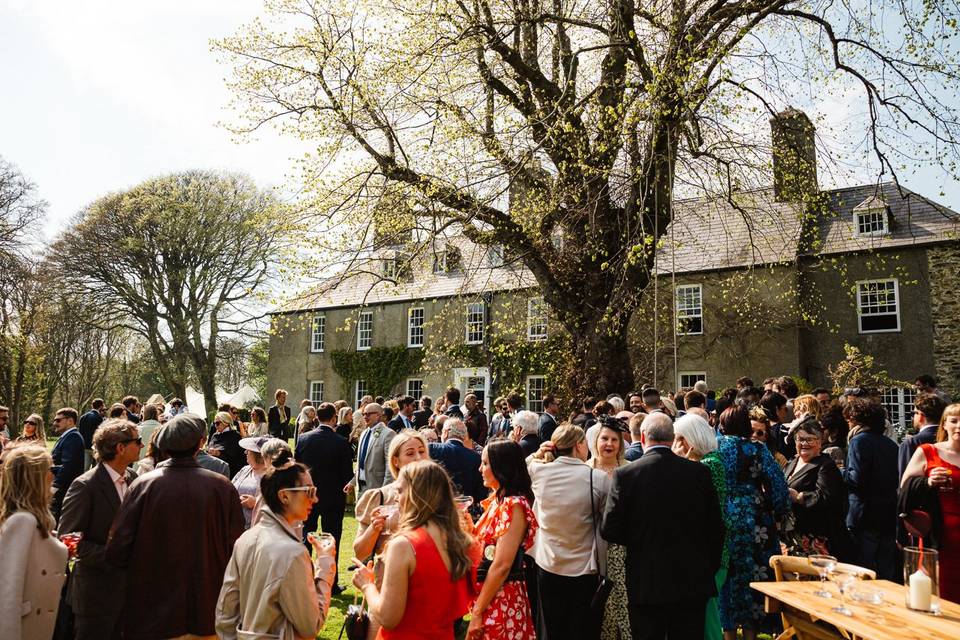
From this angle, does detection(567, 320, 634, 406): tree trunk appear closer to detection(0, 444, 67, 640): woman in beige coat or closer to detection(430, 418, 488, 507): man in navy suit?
detection(430, 418, 488, 507): man in navy suit

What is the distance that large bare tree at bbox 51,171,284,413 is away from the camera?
32531 millimetres

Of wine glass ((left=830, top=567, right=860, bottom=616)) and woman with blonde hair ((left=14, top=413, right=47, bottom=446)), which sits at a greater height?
woman with blonde hair ((left=14, top=413, right=47, bottom=446))

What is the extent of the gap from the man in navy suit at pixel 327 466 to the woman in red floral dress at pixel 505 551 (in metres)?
3.81

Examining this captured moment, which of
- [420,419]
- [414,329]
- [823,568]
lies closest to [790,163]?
[420,419]

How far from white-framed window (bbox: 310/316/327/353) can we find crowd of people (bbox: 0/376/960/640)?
28.6 m

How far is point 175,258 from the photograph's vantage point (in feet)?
109

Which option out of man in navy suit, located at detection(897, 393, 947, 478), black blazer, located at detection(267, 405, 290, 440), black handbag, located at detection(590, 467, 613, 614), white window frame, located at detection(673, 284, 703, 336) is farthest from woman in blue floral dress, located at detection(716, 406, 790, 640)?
white window frame, located at detection(673, 284, 703, 336)

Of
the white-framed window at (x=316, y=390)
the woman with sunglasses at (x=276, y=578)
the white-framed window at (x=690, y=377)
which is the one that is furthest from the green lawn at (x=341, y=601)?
the white-framed window at (x=316, y=390)

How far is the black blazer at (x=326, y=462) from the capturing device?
770cm

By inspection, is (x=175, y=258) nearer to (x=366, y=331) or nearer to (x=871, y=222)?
(x=366, y=331)

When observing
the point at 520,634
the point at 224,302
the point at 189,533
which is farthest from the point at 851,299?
the point at 224,302

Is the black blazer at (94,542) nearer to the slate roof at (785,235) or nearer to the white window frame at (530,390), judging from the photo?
the slate roof at (785,235)

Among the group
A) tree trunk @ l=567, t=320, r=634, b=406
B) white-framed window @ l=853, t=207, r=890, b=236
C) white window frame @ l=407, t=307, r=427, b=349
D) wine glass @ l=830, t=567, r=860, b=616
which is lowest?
wine glass @ l=830, t=567, r=860, b=616

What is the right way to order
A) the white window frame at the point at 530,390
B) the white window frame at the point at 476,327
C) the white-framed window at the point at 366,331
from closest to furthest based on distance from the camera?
→ the white window frame at the point at 530,390 → the white window frame at the point at 476,327 → the white-framed window at the point at 366,331
